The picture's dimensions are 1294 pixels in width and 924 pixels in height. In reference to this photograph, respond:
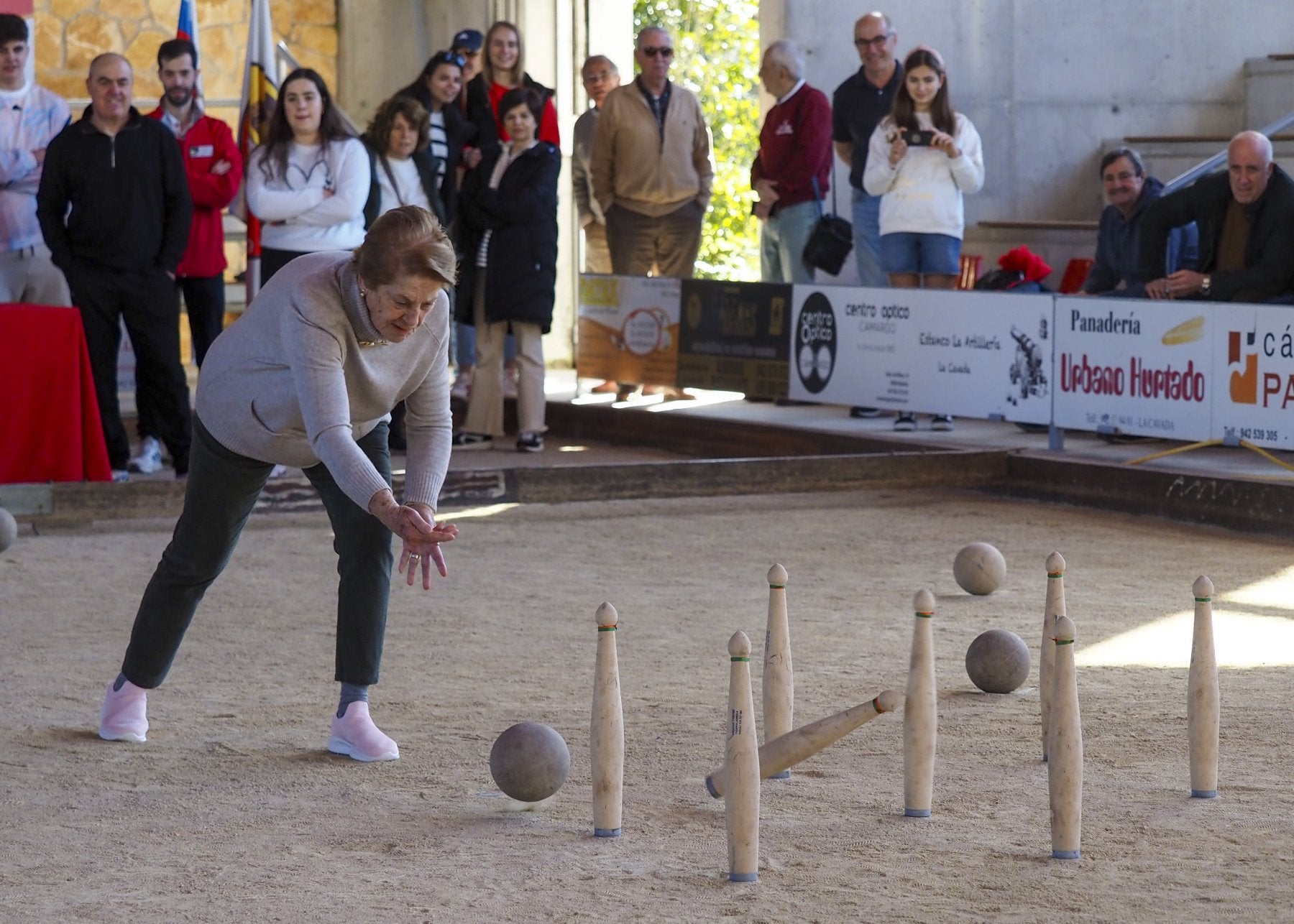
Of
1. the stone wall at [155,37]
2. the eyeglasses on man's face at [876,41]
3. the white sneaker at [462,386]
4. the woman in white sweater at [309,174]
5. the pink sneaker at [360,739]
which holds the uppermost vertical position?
the stone wall at [155,37]

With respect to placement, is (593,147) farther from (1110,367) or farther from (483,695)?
(483,695)

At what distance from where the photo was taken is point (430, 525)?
14.3 feet

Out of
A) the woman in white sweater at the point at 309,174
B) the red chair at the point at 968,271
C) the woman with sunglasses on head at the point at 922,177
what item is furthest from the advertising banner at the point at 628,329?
the woman in white sweater at the point at 309,174

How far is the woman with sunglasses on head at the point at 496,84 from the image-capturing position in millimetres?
11164

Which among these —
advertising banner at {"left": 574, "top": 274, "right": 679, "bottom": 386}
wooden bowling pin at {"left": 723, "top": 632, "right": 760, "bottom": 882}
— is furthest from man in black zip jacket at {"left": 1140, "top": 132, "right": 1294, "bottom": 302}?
wooden bowling pin at {"left": 723, "top": 632, "right": 760, "bottom": 882}

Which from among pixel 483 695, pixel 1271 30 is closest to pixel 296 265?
pixel 483 695

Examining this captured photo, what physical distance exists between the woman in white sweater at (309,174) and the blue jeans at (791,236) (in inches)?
140

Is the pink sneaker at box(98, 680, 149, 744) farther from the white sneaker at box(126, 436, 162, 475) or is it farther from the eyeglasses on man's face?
the eyeglasses on man's face

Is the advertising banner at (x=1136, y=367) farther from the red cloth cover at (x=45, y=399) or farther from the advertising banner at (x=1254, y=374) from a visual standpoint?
the red cloth cover at (x=45, y=399)

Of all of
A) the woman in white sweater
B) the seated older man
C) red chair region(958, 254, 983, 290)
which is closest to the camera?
the woman in white sweater

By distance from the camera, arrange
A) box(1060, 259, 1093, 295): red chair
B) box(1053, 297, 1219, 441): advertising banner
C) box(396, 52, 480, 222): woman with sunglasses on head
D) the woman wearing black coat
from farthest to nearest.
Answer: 1. box(1060, 259, 1093, 295): red chair
2. box(396, 52, 480, 222): woman with sunglasses on head
3. the woman wearing black coat
4. box(1053, 297, 1219, 441): advertising banner

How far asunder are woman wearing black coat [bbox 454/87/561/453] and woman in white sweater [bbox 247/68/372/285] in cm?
115

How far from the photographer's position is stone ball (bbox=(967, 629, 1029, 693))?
18.6 feet

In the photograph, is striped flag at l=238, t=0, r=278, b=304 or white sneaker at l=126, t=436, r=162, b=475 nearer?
white sneaker at l=126, t=436, r=162, b=475
